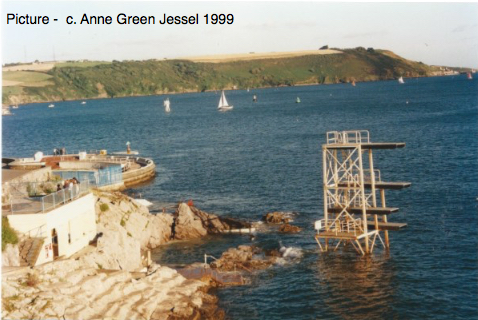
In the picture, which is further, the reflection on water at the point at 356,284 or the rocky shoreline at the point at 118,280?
the reflection on water at the point at 356,284

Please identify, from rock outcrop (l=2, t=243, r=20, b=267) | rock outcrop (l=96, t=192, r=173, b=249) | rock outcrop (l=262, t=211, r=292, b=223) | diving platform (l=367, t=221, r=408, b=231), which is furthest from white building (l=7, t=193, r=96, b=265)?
diving platform (l=367, t=221, r=408, b=231)

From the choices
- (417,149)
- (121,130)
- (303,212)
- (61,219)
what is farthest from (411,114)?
(61,219)

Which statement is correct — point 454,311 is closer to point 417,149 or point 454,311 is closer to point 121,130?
point 417,149

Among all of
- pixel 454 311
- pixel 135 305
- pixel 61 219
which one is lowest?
pixel 454 311

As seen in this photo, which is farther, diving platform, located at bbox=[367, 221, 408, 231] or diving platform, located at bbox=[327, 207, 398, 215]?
diving platform, located at bbox=[367, 221, 408, 231]

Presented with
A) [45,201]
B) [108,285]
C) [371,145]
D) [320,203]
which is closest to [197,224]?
[320,203]

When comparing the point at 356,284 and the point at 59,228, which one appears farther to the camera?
the point at 356,284

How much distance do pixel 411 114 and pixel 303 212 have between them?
404 feet

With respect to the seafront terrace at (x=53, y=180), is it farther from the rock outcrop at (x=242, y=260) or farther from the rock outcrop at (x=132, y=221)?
the rock outcrop at (x=242, y=260)

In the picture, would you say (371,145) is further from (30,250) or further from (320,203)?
(30,250)

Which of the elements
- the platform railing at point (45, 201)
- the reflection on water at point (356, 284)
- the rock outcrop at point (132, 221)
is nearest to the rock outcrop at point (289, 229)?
the reflection on water at point (356, 284)

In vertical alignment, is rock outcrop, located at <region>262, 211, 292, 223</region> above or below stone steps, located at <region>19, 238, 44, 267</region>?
below

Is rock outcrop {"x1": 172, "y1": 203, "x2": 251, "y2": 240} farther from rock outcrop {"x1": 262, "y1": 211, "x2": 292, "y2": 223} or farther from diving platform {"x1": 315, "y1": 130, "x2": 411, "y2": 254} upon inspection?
diving platform {"x1": 315, "y1": 130, "x2": 411, "y2": 254}

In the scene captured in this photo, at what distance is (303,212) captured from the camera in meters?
68.2
